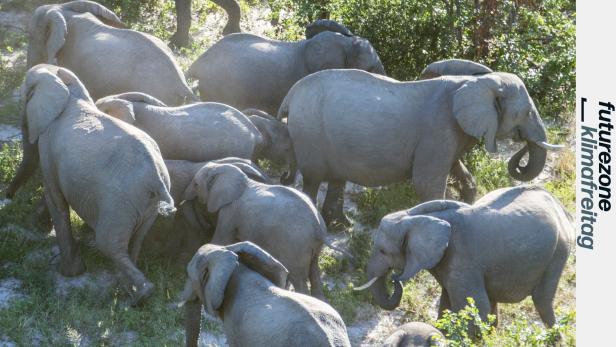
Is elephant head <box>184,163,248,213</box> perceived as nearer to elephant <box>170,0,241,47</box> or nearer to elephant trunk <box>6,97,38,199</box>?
elephant trunk <box>6,97,38,199</box>

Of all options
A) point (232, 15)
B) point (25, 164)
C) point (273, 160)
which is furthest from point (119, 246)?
point (232, 15)

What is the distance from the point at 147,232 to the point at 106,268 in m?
0.48

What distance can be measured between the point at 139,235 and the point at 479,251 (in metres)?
2.88

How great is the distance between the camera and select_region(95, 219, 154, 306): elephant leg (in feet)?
35.6

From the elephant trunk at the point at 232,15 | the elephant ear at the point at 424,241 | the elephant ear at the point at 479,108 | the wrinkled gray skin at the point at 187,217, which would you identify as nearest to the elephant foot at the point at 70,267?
the wrinkled gray skin at the point at 187,217

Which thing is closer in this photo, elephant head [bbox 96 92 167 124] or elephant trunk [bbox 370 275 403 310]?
elephant trunk [bbox 370 275 403 310]

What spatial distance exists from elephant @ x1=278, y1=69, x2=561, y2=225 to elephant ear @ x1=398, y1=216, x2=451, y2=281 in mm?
1969

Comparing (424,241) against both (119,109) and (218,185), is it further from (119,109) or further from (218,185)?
(119,109)

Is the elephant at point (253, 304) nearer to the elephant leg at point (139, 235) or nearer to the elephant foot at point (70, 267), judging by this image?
the elephant leg at point (139, 235)

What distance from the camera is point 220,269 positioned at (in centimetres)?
911

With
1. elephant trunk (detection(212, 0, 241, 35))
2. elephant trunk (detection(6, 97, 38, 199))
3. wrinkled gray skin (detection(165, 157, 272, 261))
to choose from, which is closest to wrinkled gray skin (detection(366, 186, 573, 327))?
wrinkled gray skin (detection(165, 157, 272, 261))

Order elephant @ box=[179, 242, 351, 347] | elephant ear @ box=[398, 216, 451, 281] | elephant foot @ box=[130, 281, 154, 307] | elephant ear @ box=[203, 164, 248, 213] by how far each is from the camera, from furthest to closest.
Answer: elephant ear @ box=[203, 164, 248, 213]
elephant foot @ box=[130, 281, 154, 307]
elephant ear @ box=[398, 216, 451, 281]
elephant @ box=[179, 242, 351, 347]

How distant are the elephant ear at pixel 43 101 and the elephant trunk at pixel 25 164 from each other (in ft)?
1.64

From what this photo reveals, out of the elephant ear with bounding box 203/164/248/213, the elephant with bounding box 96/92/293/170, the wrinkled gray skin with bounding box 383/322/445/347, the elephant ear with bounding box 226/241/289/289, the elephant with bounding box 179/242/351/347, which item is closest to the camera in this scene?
the elephant with bounding box 179/242/351/347
